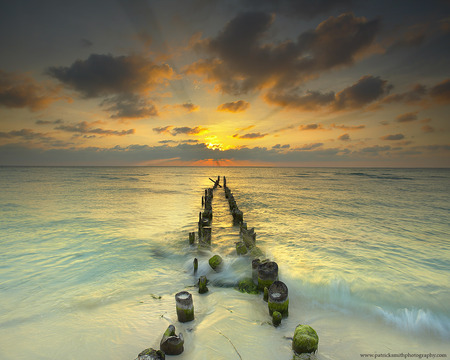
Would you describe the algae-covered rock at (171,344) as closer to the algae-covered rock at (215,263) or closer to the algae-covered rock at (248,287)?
the algae-covered rock at (248,287)

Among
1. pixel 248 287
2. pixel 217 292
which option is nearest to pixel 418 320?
pixel 248 287

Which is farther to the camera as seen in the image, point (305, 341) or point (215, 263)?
point (215, 263)

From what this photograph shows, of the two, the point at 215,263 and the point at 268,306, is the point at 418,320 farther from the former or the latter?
the point at 215,263

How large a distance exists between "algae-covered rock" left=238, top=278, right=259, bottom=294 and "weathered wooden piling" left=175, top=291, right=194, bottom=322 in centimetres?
182

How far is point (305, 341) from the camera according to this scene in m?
3.47

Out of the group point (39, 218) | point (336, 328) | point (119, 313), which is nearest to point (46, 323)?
point (119, 313)

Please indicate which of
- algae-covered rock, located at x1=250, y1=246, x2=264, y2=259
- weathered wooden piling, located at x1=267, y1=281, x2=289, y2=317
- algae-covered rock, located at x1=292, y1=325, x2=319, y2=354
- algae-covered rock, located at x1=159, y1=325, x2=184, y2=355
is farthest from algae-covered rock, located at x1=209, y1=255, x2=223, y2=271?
algae-covered rock, located at x1=292, y1=325, x2=319, y2=354

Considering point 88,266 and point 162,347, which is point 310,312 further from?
point 88,266

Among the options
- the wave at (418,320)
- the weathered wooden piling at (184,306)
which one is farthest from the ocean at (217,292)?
the weathered wooden piling at (184,306)

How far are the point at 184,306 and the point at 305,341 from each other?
2.23 m

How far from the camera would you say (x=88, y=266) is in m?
7.85

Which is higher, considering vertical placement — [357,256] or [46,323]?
[46,323]

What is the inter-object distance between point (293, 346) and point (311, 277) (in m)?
3.75

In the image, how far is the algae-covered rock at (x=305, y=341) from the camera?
347 centimetres
